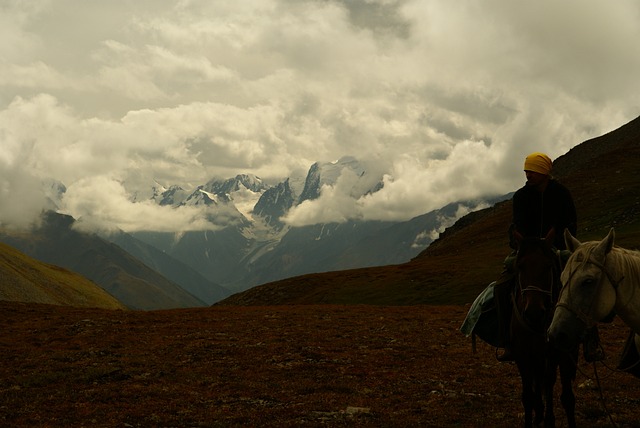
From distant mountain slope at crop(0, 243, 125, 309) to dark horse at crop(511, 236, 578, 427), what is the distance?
10795 cm

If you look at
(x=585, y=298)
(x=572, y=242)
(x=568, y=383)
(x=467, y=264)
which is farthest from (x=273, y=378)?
(x=467, y=264)

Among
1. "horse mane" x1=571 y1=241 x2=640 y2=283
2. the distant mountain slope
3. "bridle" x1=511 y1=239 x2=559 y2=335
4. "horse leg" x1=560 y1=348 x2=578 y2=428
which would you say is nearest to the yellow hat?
"bridle" x1=511 y1=239 x2=559 y2=335

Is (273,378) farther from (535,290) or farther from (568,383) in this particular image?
(535,290)

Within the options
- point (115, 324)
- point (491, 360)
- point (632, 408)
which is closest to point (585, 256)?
point (632, 408)

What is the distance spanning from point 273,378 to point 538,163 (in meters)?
13.4

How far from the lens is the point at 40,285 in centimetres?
12294

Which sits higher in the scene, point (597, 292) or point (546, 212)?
point (546, 212)

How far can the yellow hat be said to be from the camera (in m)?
12.7

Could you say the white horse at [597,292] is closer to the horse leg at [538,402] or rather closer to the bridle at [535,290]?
the bridle at [535,290]

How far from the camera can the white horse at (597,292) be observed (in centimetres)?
938

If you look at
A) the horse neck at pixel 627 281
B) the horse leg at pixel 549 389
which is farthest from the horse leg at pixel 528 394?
the horse neck at pixel 627 281

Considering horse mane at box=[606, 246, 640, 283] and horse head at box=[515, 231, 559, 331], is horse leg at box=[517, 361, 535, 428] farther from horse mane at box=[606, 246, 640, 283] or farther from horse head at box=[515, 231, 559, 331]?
horse mane at box=[606, 246, 640, 283]

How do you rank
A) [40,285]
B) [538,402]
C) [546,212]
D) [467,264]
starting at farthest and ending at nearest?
[40,285] → [467,264] → [546,212] → [538,402]

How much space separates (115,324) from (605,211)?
69.5 m
